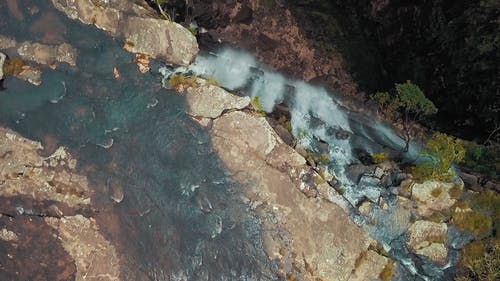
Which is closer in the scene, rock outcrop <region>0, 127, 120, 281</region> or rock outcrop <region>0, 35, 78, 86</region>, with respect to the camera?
rock outcrop <region>0, 127, 120, 281</region>

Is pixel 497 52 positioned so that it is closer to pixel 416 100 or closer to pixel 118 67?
pixel 416 100

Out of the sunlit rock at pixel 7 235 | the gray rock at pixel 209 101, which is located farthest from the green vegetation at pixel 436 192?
the sunlit rock at pixel 7 235

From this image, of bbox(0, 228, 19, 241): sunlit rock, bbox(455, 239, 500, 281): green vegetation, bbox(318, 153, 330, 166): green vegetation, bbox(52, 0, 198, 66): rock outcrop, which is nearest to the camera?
bbox(0, 228, 19, 241): sunlit rock

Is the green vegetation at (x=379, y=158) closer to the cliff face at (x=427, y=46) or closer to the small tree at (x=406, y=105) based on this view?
the small tree at (x=406, y=105)

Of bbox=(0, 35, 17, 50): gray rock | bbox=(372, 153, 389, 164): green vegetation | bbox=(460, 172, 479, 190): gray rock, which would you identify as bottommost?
bbox=(0, 35, 17, 50): gray rock

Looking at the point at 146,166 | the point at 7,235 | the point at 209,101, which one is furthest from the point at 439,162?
the point at 7,235

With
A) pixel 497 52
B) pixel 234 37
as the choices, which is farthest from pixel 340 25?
pixel 497 52

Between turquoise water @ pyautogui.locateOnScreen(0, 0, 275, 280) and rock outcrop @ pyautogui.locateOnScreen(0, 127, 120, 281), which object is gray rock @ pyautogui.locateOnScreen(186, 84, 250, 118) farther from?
rock outcrop @ pyautogui.locateOnScreen(0, 127, 120, 281)

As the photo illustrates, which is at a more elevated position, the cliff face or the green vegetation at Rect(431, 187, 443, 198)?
the cliff face

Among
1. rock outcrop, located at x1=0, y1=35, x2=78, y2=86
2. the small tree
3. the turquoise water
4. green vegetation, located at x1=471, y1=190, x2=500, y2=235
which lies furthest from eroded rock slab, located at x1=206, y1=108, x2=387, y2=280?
rock outcrop, located at x1=0, y1=35, x2=78, y2=86
